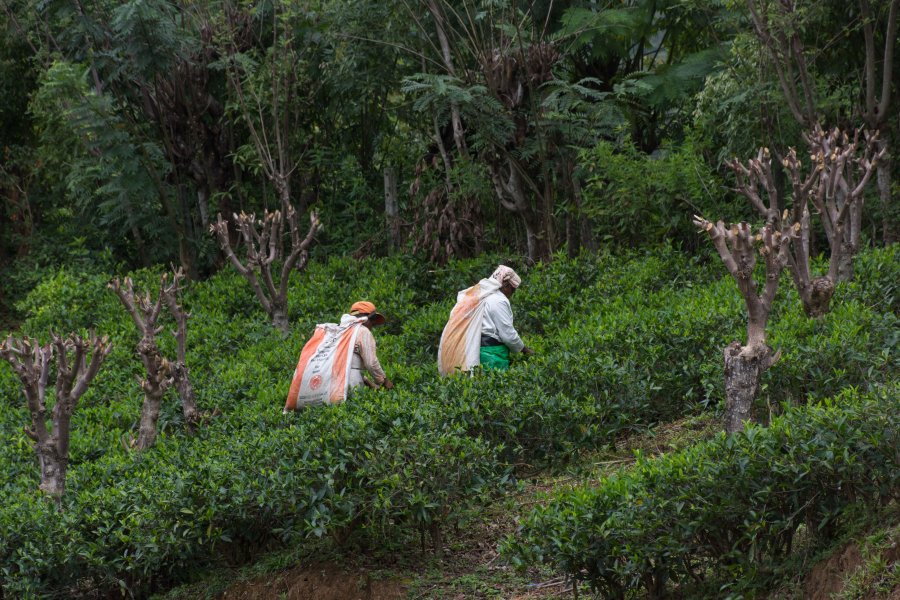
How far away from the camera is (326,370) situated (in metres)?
8.07

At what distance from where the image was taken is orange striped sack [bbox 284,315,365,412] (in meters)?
8.02

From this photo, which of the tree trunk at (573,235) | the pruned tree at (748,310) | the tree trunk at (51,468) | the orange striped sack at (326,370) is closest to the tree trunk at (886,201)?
the tree trunk at (573,235)

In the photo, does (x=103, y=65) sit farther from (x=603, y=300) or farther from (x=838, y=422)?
(x=838, y=422)

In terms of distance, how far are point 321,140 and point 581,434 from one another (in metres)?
9.26

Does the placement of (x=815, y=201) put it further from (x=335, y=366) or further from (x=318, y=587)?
(x=318, y=587)

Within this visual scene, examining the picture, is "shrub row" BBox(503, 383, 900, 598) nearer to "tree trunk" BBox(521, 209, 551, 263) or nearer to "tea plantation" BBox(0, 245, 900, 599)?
"tea plantation" BBox(0, 245, 900, 599)

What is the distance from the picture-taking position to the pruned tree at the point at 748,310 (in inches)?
243

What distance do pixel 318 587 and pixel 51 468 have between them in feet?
7.05

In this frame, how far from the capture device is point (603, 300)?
34.5 ft

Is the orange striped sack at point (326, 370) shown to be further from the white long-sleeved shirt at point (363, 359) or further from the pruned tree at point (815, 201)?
the pruned tree at point (815, 201)

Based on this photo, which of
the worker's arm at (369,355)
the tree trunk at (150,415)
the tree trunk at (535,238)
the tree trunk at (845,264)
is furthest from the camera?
the tree trunk at (535,238)

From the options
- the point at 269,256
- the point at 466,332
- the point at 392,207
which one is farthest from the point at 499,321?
the point at 392,207

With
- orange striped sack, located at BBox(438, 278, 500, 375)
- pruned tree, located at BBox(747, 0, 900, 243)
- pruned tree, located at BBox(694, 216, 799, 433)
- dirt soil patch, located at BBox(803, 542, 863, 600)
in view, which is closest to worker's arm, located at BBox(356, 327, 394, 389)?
orange striped sack, located at BBox(438, 278, 500, 375)

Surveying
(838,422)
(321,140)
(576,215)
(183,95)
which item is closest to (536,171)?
(576,215)
